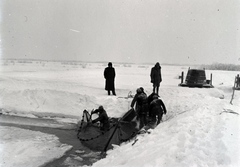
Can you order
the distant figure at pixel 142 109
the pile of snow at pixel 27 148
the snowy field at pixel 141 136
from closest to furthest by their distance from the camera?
the snowy field at pixel 141 136 → the pile of snow at pixel 27 148 → the distant figure at pixel 142 109

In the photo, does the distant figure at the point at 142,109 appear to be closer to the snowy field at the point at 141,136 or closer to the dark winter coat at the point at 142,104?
the dark winter coat at the point at 142,104

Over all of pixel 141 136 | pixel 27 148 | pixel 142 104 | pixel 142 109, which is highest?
pixel 142 104

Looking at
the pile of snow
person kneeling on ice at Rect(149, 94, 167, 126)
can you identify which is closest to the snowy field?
the pile of snow

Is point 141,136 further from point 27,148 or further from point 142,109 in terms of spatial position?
point 27,148

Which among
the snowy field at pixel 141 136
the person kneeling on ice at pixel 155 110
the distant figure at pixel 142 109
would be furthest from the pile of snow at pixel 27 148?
the person kneeling on ice at pixel 155 110

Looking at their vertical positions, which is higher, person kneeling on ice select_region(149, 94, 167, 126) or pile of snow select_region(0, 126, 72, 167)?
person kneeling on ice select_region(149, 94, 167, 126)

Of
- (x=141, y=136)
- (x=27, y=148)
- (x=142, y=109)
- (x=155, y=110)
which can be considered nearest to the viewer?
(x=141, y=136)

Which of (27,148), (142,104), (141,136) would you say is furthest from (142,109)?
(27,148)

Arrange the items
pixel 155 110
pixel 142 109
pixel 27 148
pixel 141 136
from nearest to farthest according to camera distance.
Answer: pixel 141 136, pixel 27 148, pixel 155 110, pixel 142 109

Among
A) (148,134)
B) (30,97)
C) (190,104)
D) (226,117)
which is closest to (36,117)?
(30,97)

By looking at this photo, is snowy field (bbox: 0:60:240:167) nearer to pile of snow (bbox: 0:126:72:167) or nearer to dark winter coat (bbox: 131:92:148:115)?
pile of snow (bbox: 0:126:72:167)

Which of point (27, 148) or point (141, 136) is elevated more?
point (141, 136)

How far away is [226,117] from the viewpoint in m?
7.38

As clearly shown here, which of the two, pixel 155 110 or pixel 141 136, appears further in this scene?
pixel 155 110
